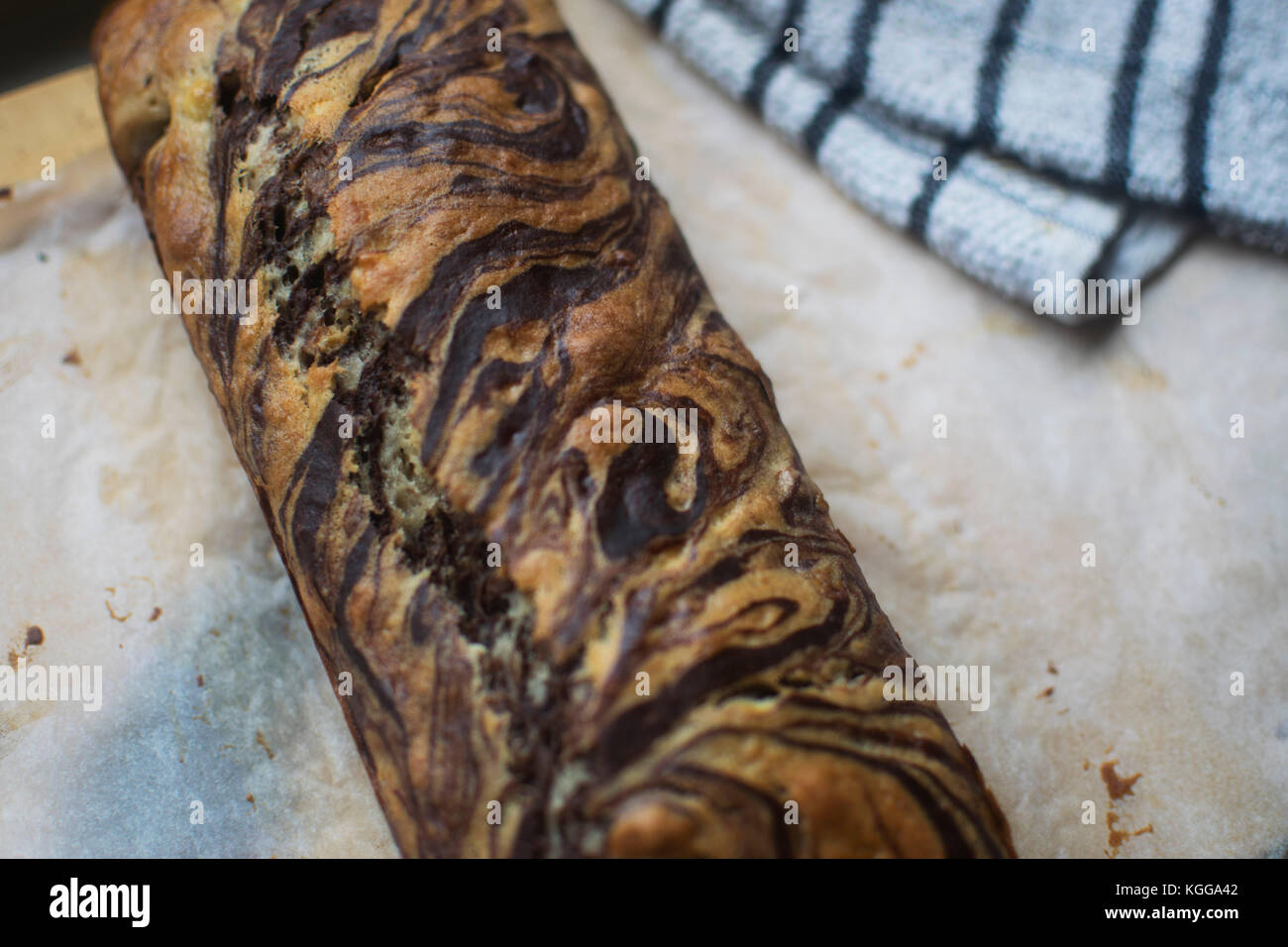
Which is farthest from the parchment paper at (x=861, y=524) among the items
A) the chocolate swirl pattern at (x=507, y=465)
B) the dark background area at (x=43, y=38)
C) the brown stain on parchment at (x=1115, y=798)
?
the dark background area at (x=43, y=38)

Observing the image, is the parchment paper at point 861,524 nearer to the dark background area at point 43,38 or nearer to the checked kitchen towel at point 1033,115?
the checked kitchen towel at point 1033,115

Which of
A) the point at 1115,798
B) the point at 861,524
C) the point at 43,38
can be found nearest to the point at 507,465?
the point at 861,524

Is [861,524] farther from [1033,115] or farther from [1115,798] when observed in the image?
[1033,115]

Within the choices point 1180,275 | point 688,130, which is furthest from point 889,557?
point 688,130
